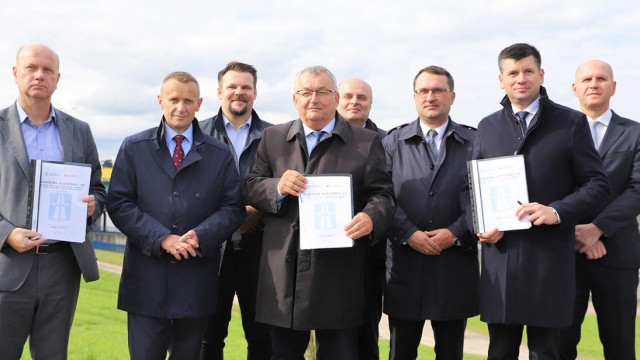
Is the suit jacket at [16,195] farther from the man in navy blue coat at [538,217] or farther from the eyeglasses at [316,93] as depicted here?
the man in navy blue coat at [538,217]

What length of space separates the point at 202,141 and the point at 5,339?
214 centimetres

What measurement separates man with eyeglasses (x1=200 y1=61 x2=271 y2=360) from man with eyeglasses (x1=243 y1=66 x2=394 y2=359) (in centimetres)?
80

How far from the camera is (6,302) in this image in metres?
4.77

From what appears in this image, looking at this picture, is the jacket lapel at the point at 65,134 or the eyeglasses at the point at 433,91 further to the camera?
the eyeglasses at the point at 433,91

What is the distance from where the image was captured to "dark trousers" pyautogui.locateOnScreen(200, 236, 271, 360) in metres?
5.89

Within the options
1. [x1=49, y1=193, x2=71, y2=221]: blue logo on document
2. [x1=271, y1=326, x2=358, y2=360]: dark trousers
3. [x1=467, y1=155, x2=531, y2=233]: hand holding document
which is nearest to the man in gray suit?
[x1=49, y1=193, x2=71, y2=221]: blue logo on document

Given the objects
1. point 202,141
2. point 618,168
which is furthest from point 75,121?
point 618,168

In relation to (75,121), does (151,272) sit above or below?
below

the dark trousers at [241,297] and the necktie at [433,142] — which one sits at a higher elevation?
the necktie at [433,142]

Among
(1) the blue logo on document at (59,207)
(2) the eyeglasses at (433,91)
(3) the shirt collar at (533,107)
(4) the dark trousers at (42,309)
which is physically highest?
(2) the eyeglasses at (433,91)

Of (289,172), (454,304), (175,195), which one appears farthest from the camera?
(454,304)

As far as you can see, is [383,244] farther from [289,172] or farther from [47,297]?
[47,297]

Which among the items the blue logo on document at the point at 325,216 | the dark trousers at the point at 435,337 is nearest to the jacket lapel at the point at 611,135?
the dark trousers at the point at 435,337

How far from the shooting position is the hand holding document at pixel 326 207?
4.60 metres
